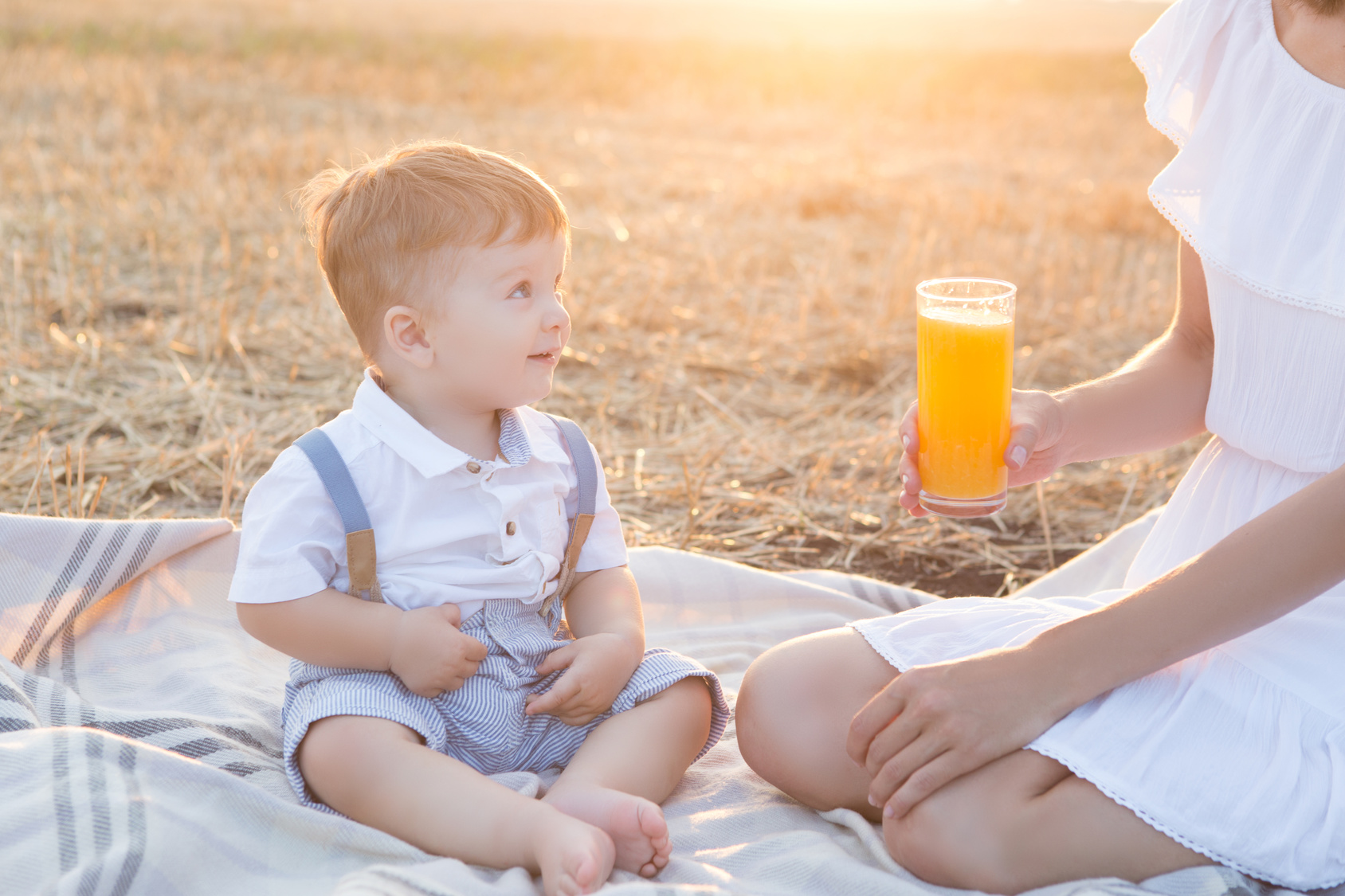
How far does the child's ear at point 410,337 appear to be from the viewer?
5.58 feet

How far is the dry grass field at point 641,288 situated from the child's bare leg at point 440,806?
46.3 inches

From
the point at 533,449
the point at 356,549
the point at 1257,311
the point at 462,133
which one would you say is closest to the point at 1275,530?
the point at 1257,311

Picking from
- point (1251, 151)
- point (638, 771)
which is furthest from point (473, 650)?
point (1251, 151)

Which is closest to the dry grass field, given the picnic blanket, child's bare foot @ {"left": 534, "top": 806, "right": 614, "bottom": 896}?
the picnic blanket

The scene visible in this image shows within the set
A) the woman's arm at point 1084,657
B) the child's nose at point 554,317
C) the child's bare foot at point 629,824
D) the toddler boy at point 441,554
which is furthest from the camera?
the child's nose at point 554,317

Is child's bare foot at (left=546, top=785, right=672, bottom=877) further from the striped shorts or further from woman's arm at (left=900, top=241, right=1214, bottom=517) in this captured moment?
woman's arm at (left=900, top=241, right=1214, bottom=517)

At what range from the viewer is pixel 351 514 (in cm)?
167

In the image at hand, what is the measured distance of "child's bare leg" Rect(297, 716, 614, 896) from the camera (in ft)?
4.59

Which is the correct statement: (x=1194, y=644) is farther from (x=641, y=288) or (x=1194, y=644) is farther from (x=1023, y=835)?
(x=641, y=288)

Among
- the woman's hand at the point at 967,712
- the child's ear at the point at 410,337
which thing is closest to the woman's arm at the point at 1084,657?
the woman's hand at the point at 967,712

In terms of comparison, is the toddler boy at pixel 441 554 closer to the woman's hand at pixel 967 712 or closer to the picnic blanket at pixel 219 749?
the picnic blanket at pixel 219 749

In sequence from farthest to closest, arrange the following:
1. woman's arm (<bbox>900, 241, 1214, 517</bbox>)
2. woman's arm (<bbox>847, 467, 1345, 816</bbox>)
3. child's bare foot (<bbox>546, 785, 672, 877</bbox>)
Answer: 1. woman's arm (<bbox>900, 241, 1214, 517</bbox>)
2. child's bare foot (<bbox>546, 785, 672, 877</bbox>)
3. woman's arm (<bbox>847, 467, 1345, 816</bbox>)

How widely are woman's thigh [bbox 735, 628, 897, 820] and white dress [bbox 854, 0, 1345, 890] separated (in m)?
0.06

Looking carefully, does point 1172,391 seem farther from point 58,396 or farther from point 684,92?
point 684,92
